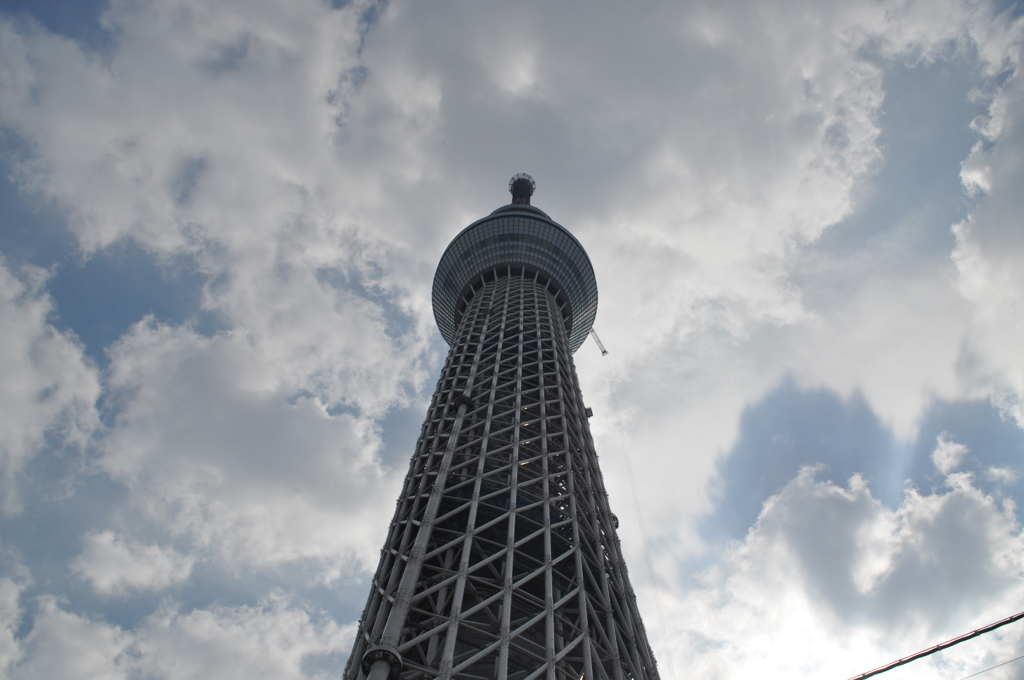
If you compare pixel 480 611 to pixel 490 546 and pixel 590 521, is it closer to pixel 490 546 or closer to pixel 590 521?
pixel 490 546

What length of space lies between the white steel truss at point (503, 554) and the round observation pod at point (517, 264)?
2596cm

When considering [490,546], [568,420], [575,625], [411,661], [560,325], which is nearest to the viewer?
[411,661]

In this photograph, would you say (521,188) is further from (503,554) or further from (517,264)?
(503,554)

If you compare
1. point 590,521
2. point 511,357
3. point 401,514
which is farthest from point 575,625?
point 511,357

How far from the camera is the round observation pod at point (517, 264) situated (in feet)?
273

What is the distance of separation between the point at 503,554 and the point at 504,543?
8.12ft

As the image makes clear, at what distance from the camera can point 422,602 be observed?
111 feet

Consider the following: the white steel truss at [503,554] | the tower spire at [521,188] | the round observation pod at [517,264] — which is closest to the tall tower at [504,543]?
the white steel truss at [503,554]

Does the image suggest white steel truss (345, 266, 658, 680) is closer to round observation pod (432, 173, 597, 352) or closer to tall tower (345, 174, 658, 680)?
tall tower (345, 174, 658, 680)

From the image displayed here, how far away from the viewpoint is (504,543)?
37250mm

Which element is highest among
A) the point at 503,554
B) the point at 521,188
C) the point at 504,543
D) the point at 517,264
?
the point at 521,188

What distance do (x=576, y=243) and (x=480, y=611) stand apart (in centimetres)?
6256

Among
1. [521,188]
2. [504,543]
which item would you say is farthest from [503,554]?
[521,188]

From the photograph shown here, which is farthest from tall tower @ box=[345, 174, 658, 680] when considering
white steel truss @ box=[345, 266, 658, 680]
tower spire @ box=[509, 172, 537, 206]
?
tower spire @ box=[509, 172, 537, 206]
